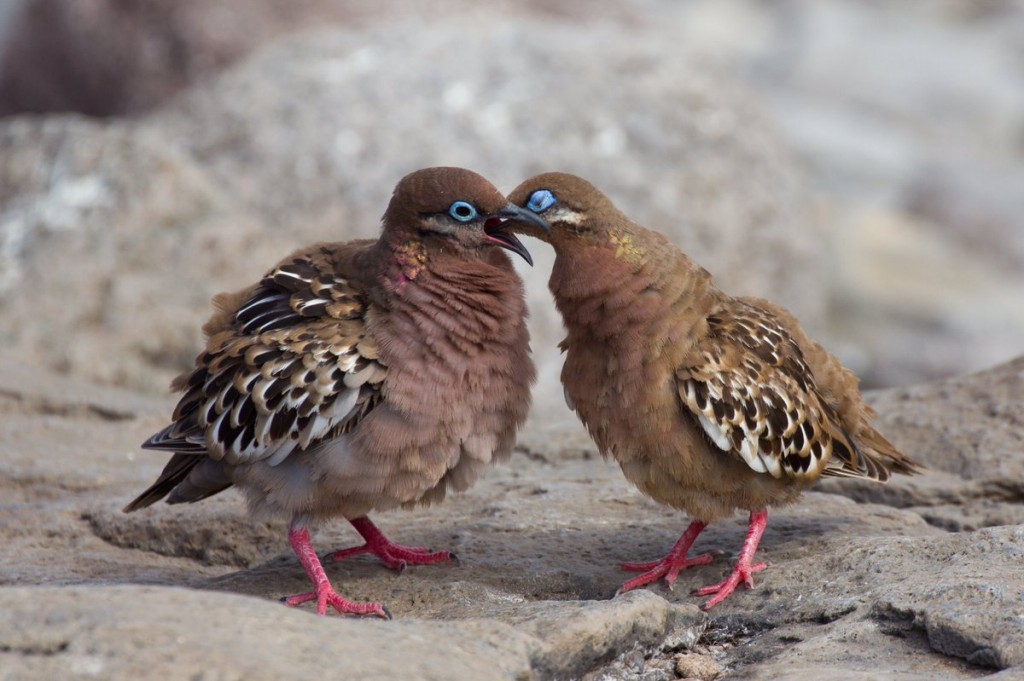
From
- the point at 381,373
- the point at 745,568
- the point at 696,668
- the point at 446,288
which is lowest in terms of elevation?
the point at 696,668

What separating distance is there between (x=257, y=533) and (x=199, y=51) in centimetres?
732

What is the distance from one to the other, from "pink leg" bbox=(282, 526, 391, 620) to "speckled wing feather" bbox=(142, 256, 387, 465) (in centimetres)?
35

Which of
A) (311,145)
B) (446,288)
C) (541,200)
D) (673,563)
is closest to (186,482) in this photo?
(446,288)

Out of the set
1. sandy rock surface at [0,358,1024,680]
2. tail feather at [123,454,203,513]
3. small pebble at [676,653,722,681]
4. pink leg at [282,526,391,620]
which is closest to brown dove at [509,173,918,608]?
sandy rock surface at [0,358,1024,680]

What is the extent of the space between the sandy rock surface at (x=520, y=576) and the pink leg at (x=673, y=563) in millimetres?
53

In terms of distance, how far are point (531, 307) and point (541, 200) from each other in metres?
4.86

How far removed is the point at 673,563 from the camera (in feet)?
19.2

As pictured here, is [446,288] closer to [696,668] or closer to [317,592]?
[317,592]

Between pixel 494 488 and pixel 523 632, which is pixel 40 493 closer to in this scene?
pixel 494 488

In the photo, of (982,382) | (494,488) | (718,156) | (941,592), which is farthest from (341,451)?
(718,156)

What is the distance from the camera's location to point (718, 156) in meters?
11.5

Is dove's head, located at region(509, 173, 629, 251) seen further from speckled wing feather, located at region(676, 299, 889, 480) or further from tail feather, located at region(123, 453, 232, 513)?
tail feather, located at region(123, 453, 232, 513)

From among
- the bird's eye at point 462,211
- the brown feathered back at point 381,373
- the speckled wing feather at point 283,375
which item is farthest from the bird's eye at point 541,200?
the speckled wing feather at point 283,375

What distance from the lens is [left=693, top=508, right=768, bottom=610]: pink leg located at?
556 centimetres
